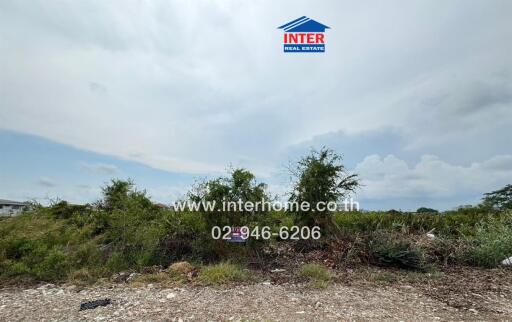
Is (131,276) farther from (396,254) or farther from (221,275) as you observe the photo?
(396,254)

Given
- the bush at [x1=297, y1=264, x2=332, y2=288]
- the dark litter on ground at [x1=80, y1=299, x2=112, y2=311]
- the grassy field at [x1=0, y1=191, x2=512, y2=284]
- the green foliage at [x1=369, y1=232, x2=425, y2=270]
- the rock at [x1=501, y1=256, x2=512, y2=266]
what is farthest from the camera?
the rock at [x1=501, y1=256, x2=512, y2=266]

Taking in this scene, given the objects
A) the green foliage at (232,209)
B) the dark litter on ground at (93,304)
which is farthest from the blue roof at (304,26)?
the dark litter on ground at (93,304)

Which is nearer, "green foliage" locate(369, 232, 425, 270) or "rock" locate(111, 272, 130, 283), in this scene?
"rock" locate(111, 272, 130, 283)

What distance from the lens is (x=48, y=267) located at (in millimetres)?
5500

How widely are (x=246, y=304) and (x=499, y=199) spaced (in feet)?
36.0

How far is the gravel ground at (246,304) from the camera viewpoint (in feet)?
12.0

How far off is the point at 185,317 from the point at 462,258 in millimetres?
5321

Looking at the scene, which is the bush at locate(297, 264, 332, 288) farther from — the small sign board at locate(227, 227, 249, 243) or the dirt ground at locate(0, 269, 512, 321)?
the small sign board at locate(227, 227, 249, 243)

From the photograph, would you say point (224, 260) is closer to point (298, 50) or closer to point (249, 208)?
point (249, 208)

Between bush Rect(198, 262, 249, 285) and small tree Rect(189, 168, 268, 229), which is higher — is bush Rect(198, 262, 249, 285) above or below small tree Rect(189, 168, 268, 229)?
below

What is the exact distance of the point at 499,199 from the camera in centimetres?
1126

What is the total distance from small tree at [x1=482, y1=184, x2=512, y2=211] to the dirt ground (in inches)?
254

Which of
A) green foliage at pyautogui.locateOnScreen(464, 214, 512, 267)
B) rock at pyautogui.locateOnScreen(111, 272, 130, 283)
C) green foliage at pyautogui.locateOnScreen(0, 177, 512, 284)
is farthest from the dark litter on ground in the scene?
green foliage at pyautogui.locateOnScreen(464, 214, 512, 267)

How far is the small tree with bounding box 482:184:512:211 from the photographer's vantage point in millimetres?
10508
